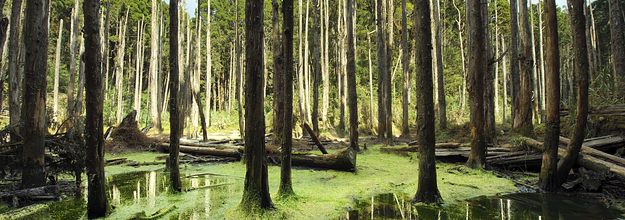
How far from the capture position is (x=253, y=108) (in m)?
3.41

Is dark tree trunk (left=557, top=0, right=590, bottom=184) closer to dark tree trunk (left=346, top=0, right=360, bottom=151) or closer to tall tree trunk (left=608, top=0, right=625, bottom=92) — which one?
dark tree trunk (left=346, top=0, right=360, bottom=151)

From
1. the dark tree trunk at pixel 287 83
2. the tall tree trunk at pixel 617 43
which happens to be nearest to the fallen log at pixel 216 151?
the dark tree trunk at pixel 287 83

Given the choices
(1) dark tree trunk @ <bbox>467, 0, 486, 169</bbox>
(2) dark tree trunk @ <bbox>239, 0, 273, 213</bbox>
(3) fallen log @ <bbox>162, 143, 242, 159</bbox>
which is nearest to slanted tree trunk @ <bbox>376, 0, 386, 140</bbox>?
(1) dark tree trunk @ <bbox>467, 0, 486, 169</bbox>

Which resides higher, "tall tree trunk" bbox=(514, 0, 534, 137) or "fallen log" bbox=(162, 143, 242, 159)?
"tall tree trunk" bbox=(514, 0, 534, 137)

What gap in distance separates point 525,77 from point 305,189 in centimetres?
767

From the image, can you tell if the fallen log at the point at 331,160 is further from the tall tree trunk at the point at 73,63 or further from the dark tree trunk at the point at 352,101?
the tall tree trunk at the point at 73,63

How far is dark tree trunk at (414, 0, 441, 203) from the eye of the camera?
3879 mm

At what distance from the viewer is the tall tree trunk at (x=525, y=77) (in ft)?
28.1

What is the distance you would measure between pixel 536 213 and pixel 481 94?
2.99m

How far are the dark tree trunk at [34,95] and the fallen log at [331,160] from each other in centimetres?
461

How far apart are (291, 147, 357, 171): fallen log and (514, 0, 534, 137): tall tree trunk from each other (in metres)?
5.80

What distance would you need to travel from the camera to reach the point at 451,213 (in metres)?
3.57

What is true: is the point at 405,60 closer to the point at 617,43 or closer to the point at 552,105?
the point at 617,43

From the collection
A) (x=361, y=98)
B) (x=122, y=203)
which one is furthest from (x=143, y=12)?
(x=122, y=203)
